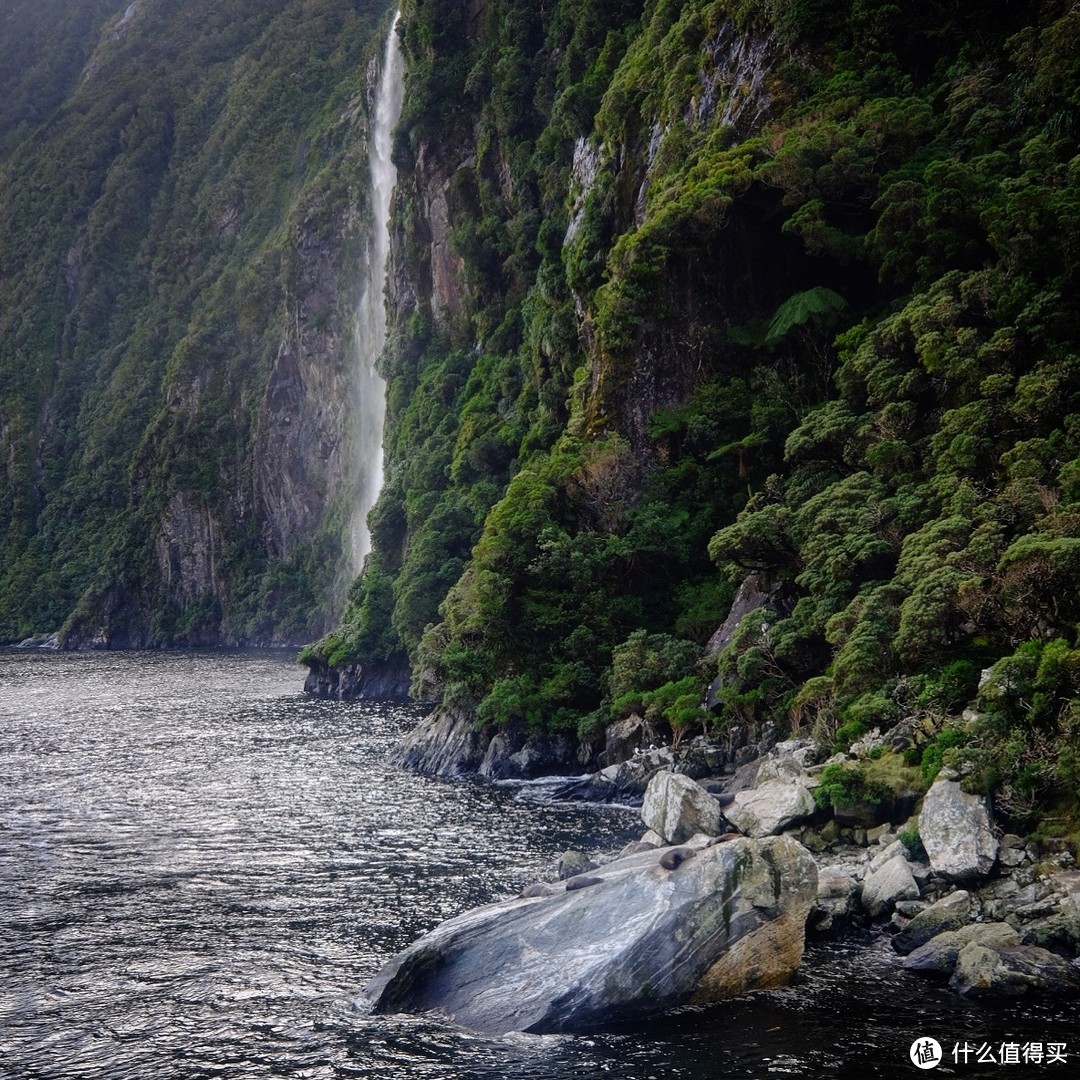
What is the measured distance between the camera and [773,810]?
3095 centimetres

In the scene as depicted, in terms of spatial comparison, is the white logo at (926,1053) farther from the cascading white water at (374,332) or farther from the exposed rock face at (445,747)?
the cascading white water at (374,332)

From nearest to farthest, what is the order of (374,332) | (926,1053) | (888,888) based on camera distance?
(926,1053) → (888,888) → (374,332)

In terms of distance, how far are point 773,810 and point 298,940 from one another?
13.8 metres

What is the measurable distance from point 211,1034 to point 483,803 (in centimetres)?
2280

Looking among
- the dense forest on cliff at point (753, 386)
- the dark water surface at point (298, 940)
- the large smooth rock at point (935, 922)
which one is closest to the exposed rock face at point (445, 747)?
the dense forest on cliff at point (753, 386)

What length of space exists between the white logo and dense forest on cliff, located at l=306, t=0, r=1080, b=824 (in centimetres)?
931

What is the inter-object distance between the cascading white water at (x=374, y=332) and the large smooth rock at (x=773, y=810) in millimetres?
105295

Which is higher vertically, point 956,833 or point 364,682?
point 956,833

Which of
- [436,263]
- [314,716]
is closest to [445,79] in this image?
[436,263]

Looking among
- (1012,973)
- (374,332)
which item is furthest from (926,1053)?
(374,332)

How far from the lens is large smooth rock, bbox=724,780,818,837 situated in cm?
3030

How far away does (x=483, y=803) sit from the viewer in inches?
1731

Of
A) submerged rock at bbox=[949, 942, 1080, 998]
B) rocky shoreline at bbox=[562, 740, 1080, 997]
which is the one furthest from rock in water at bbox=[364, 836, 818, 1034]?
submerged rock at bbox=[949, 942, 1080, 998]

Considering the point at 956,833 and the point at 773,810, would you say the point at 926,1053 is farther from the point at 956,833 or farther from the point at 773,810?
the point at 773,810
